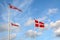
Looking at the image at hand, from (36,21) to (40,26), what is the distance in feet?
8.23

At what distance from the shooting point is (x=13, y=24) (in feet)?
340

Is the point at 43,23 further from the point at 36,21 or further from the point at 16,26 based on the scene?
the point at 16,26

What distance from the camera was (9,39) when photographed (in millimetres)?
103000

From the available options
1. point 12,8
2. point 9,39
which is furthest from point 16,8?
point 9,39

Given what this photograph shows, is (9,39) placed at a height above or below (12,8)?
below

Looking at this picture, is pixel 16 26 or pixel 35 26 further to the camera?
pixel 35 26

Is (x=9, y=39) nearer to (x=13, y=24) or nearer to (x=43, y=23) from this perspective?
(x=13, y=24)

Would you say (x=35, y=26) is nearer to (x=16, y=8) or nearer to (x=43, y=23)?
(x=43, y=23)

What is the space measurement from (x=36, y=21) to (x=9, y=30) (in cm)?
1102

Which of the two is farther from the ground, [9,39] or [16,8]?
[16,8]

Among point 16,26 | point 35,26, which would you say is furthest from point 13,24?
point 35,26

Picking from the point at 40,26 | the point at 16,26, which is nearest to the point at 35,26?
the point at 40,26

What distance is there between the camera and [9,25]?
104312 millimetres

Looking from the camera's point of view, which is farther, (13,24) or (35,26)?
(35,26)
